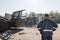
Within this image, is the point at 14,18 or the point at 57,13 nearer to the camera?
the point at 14,18

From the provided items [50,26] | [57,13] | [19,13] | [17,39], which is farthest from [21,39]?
[57,13]

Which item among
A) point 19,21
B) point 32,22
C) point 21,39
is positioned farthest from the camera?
point 32,22

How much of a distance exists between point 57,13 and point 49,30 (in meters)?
69.0

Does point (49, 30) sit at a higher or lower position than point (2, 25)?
higher

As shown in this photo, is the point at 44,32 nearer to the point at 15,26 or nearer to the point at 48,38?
the point at 48,38

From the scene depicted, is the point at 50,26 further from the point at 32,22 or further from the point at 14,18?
the point at 32,22

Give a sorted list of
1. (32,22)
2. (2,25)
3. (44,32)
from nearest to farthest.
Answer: (44,32) < (2,25) < (32,22)

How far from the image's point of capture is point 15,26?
23.5 m

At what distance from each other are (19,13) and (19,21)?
37.7 inches

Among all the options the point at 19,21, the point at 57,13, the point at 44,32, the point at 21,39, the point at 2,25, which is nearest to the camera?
the point at 44,32

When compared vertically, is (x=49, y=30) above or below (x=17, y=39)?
above

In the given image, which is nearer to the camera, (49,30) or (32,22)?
(49,30)

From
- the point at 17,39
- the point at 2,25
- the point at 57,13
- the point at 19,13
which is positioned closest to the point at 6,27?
the point at 2,25

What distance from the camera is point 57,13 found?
245 ft
